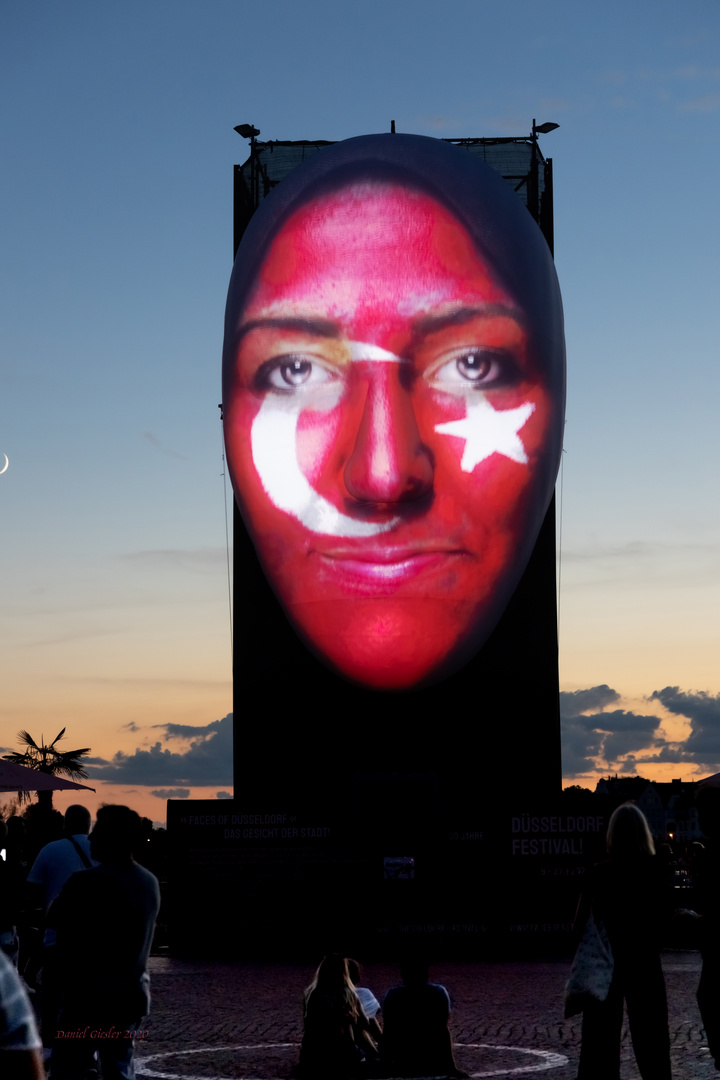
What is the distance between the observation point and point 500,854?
13109mm

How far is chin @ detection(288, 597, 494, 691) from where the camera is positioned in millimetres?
12719

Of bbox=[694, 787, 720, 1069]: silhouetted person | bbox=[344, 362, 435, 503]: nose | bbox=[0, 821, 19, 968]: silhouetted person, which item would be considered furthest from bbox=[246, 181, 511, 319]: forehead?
bbox=[694, 787, 720, 1069]: silhouetted person

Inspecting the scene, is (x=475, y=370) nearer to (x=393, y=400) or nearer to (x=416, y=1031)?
(x=393, y=400)

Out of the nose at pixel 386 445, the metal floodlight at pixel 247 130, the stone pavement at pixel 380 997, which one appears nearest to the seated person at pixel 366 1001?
the stone pavement at pixel 380 997

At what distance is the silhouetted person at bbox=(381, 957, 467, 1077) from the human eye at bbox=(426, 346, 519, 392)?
23.9ft

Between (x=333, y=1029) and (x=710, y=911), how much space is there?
1792 millimetres

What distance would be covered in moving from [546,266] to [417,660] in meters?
4.13

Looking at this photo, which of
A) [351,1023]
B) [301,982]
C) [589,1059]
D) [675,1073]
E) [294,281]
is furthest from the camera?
[294,281]

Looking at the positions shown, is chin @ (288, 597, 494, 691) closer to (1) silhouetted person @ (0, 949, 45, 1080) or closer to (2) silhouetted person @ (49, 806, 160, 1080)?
(2) silhouetted person @ (49, 806, 160, 1080)

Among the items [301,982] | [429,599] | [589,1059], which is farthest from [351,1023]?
[429,599]

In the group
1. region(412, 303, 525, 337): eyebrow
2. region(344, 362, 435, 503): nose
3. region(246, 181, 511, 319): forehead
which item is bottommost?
region(344, 362, 435, 503): nose

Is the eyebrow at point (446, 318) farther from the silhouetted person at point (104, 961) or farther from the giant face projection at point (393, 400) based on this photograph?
the silhouetted person at point (104, 961)

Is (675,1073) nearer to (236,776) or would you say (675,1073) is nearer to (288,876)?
(288,876)

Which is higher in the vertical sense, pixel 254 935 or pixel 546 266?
pixel 546 266
